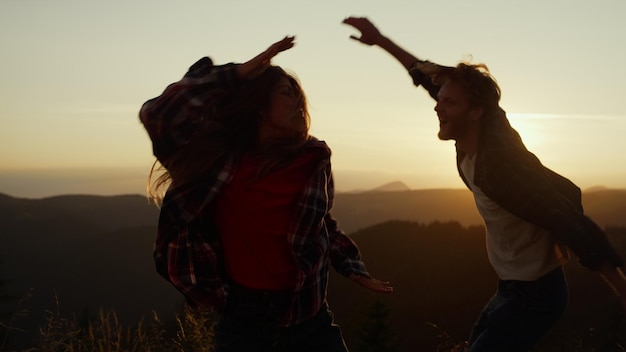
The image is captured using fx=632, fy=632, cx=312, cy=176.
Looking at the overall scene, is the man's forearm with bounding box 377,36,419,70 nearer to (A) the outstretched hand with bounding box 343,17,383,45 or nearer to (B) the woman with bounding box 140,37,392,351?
(A) the outstretched hand with bounding box 343,17,383,45

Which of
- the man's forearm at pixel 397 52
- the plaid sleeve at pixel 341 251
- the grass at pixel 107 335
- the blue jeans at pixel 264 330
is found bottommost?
the grass at pixel 107 335

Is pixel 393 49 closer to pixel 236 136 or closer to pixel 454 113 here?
pixel 454 113

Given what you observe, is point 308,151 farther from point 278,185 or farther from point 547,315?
point 547,315

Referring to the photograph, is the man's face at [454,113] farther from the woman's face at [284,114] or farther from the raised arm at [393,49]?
the woman's face at [284,114]

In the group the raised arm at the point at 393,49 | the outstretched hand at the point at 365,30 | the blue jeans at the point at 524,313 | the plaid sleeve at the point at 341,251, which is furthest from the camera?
the outstretched hand at the point at 365,30

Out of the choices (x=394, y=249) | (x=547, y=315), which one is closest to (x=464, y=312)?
(x=394, y=249)

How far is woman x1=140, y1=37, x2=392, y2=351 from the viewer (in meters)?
2.96

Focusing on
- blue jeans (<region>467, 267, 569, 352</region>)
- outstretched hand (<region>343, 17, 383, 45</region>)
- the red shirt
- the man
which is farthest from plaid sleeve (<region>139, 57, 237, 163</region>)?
blue jeans (<region>467, 267, 569, 352</region>)

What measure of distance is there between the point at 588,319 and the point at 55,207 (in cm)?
11532

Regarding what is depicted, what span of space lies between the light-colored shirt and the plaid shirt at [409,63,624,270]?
16 cm

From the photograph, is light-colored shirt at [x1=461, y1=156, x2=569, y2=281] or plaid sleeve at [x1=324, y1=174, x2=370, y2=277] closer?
light-colored shirt at [x1=461, y1=156, x2=569, y2=281]

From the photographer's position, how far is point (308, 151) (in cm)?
308

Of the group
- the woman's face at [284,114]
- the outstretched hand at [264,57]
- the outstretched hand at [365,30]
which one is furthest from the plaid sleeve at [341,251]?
the outstretched hand at [365,30]

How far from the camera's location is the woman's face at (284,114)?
10.1ft
